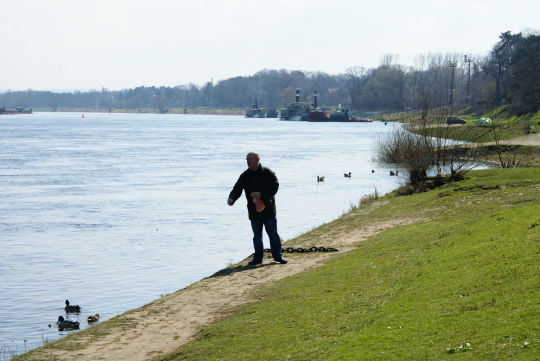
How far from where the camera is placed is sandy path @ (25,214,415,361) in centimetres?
1151

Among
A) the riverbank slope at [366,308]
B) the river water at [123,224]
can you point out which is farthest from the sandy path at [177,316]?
the river water at [123,224]

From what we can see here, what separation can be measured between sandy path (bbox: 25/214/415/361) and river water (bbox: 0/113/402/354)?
2.12m

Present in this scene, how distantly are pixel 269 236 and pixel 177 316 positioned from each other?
3888 millimetres

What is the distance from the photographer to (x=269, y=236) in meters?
16.9

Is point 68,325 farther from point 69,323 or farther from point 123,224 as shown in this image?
point 123,224

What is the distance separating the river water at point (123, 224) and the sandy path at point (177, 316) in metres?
2.12

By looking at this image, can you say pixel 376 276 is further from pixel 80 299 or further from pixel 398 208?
pixel 398 208

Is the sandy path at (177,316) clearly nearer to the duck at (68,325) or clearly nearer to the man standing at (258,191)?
the man standing at (258,191)

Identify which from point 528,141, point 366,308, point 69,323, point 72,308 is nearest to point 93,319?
point 69,323

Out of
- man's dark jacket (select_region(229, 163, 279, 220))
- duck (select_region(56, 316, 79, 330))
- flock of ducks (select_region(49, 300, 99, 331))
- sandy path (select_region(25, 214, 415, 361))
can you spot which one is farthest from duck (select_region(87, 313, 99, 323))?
man's dark jacket (select_region(229, 163, 279, 220))

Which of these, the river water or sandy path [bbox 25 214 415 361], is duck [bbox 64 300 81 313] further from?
sandy path [bbox 25 214 415 361]

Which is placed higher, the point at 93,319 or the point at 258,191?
the point at 258,191

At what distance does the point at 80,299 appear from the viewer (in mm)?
18156

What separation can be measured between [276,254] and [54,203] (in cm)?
2158
